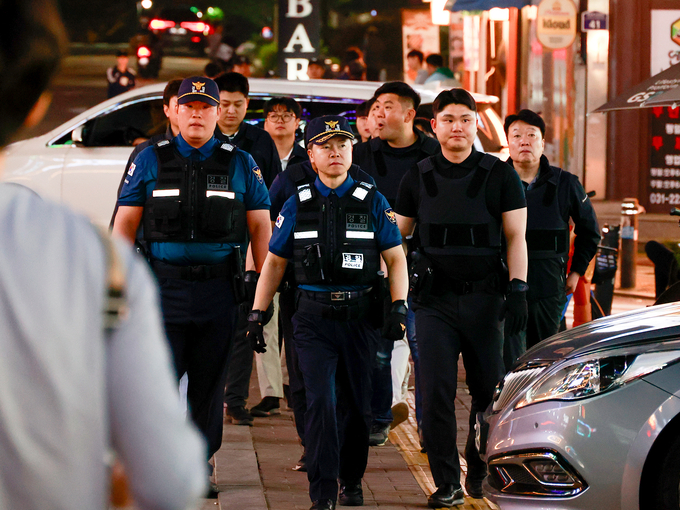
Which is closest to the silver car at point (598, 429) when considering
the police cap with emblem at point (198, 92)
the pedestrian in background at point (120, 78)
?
the police cap with emblem at point (198, 92)

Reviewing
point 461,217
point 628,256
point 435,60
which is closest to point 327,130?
point 461,217

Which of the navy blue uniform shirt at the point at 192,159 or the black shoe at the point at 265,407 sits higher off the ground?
the navy blue uniform shirt at the point at 192,159

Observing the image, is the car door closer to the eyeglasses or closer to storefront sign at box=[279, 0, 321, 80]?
the eyeglasses

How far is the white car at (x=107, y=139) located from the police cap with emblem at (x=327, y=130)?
536 centimetres

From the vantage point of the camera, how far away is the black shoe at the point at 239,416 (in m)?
6.85

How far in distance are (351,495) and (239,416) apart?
73.8 inches

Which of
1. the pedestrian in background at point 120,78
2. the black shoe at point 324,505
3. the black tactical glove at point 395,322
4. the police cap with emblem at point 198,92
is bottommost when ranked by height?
the black shoe at point 324,505

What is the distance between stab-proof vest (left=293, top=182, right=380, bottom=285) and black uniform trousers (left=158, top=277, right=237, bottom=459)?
43 cm

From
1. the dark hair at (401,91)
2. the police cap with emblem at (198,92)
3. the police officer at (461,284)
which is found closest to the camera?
the police officer at (461,284)

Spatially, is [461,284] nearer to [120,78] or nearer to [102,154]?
[102,154]

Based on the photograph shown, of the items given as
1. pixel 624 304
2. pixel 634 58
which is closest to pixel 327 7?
pixel 634 58

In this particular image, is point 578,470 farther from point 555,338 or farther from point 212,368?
point 212,368

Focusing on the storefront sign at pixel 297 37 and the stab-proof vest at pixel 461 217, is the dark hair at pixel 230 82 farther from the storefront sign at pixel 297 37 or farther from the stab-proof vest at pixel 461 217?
the storefront sign at pixel 297 37

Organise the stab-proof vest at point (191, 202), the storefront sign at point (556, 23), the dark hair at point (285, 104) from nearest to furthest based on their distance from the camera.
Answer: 1. the stab-proof vest at point (191, 202)
2. the dark hair at point (285, 104)
3. the storefront sign at point (556, 23)
